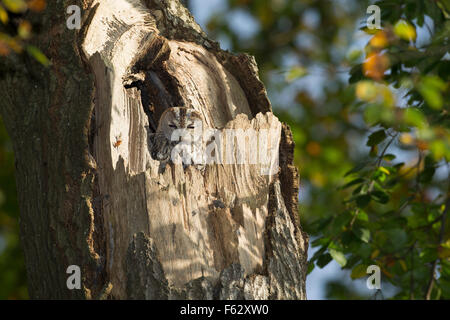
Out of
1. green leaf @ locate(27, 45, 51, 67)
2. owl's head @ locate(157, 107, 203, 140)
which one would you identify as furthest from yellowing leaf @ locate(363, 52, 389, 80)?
green leaf @ locate(27, 45, 51, 67)

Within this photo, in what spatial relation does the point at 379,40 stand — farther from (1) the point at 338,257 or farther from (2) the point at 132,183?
(2) the point at 132,183

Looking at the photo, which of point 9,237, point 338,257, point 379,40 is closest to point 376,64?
Answer: point 379,40

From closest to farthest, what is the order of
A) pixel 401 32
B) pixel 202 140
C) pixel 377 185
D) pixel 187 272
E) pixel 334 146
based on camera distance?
pixel 187 272 < pixel 202 140 < pixel 401 32 < pixel 377 185 < pixel 334 146

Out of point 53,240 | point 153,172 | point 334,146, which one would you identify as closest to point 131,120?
point 153,172

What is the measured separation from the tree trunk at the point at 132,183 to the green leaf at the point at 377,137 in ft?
3.68

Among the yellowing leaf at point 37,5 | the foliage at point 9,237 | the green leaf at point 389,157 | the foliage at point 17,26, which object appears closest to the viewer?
the foliage at point 17,26

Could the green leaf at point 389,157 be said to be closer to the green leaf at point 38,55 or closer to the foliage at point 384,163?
the foliage at point 384,163

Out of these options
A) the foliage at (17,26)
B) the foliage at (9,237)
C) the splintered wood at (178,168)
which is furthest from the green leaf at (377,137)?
the foliage at (9,237)

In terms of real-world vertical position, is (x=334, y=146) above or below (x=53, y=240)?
above

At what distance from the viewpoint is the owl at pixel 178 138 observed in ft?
7.55

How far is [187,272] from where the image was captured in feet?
6.80

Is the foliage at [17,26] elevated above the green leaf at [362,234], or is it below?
above

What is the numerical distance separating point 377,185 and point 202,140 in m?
1.46

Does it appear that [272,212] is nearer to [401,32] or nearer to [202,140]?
[202,140]
